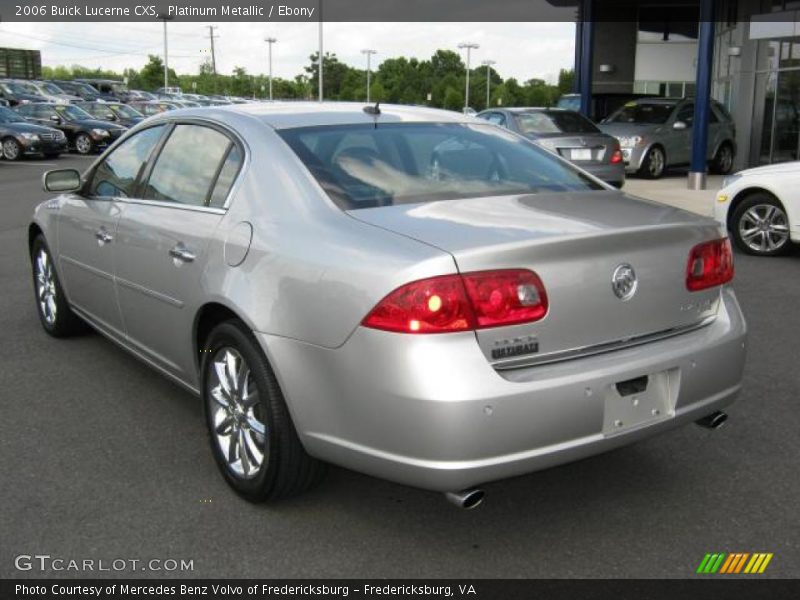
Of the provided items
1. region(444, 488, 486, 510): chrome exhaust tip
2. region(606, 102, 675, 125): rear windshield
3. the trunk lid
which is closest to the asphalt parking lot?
region(444, 488, 486, 510): chrome exhaust tip

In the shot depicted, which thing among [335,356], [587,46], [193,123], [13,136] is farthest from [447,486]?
[13,136]

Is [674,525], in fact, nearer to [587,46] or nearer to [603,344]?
[603,344]

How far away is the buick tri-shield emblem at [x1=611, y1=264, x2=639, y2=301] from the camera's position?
9.93 ft

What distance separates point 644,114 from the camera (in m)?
18.6

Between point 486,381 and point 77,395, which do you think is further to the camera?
point 77,395

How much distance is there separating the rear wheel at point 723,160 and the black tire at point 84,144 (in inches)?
708

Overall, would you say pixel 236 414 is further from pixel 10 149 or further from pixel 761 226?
pixel 10 149

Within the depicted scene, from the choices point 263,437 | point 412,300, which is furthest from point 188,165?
point 412,300

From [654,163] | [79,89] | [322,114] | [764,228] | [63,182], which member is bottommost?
[764,228]

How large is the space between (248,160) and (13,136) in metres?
22.4

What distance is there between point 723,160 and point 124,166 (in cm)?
1742

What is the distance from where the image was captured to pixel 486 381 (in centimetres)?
271

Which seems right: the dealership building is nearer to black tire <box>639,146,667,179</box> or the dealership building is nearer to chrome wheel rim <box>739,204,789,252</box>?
black tire <box>639,146,667,179</box>

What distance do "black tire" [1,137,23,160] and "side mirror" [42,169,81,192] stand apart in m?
20.2
